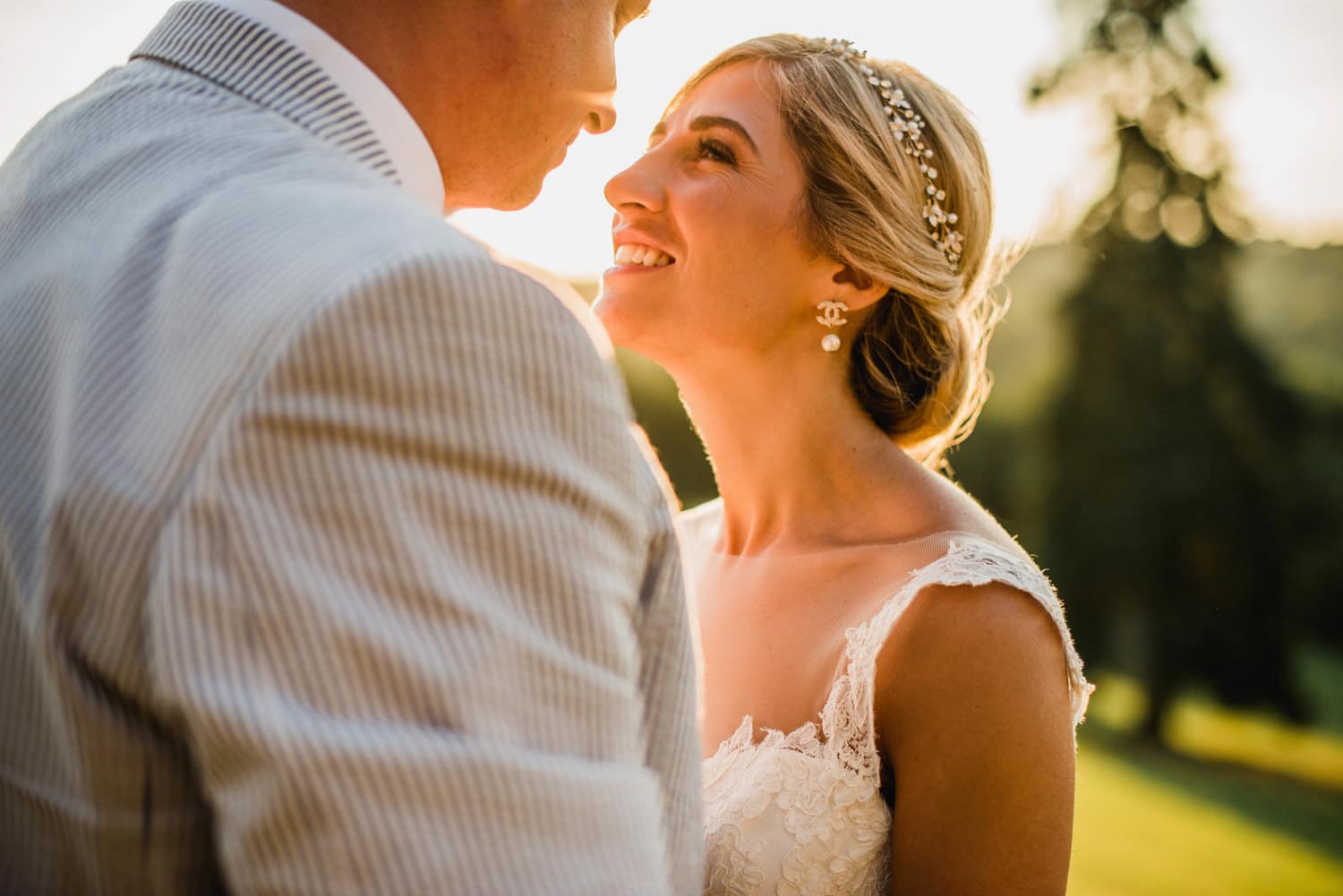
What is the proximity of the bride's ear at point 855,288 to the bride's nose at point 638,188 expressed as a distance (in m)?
0.60

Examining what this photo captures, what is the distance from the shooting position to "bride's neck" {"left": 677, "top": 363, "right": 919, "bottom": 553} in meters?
3.22

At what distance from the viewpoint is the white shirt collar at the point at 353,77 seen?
51.8 inches

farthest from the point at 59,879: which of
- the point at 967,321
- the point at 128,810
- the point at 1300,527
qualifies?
the point at 1300,527

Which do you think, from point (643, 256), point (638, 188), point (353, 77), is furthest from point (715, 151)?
point (353, 77)

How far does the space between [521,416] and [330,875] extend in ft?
1.36

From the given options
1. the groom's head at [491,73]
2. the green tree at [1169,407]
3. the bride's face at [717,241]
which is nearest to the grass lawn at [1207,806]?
the green tree at [1169,407]

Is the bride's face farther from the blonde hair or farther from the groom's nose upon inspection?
the groom's nose

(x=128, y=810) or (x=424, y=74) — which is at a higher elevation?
(x=424, y=74)

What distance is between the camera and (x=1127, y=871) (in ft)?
35.3

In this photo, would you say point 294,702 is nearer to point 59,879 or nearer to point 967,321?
point 59,879

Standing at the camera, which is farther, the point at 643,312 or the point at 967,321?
the point at 967,321

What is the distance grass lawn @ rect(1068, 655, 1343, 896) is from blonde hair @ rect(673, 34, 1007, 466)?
8196mm

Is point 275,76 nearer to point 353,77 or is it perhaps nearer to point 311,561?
point 353,77

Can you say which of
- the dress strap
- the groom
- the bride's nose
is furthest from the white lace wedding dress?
the groom
